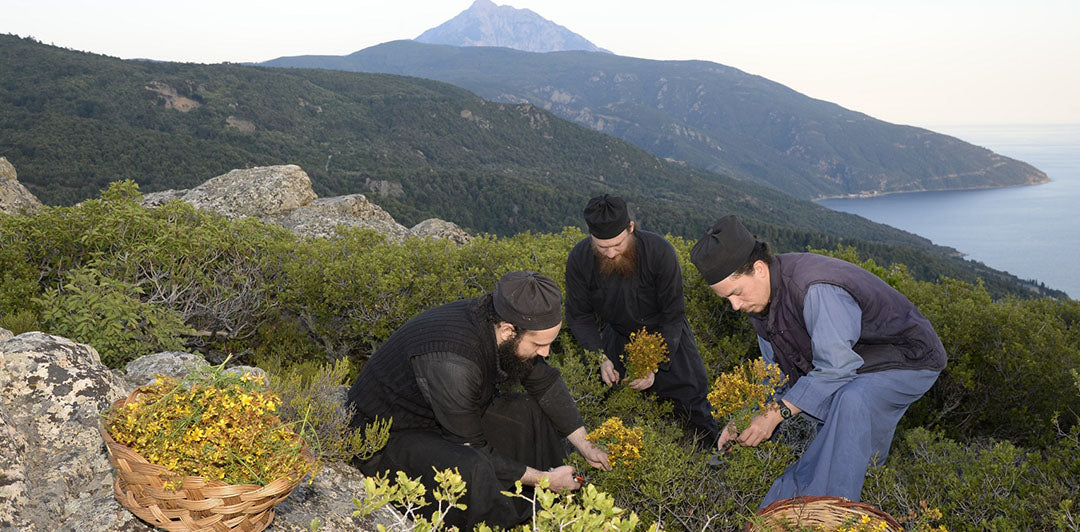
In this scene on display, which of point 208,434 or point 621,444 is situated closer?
point 208,434

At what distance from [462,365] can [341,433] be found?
0.89 meters

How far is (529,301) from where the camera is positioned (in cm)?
297

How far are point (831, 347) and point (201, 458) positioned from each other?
3137mm

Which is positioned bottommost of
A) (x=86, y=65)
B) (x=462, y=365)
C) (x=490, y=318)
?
(x=462, y=365)

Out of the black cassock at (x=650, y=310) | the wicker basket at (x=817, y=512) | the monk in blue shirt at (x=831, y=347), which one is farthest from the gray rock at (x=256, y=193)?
the wicker basket at (x=817, y=512)

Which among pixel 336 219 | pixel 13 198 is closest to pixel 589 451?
pixel 336 219

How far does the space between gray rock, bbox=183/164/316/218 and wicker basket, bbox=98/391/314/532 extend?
9002 millimetres

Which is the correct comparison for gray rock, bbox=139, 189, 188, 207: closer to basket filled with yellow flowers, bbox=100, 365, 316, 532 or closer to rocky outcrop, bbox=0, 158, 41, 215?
rocky outcrop, bbox=0, 158, 41, 215

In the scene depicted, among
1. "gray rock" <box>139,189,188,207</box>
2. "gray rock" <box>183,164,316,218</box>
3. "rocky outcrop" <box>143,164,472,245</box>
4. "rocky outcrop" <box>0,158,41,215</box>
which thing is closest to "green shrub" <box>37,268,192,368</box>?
"rocky outcrop" <box>0,158,41,215</box>

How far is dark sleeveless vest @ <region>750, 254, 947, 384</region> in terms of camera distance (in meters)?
3.44

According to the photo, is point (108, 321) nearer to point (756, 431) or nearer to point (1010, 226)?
point (756, 431)

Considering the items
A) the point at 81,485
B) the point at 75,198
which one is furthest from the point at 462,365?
the point at 75,198

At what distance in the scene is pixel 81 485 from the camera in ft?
8.05

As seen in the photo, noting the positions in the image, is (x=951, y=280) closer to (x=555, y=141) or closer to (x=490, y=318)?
(x=490, y=318)
